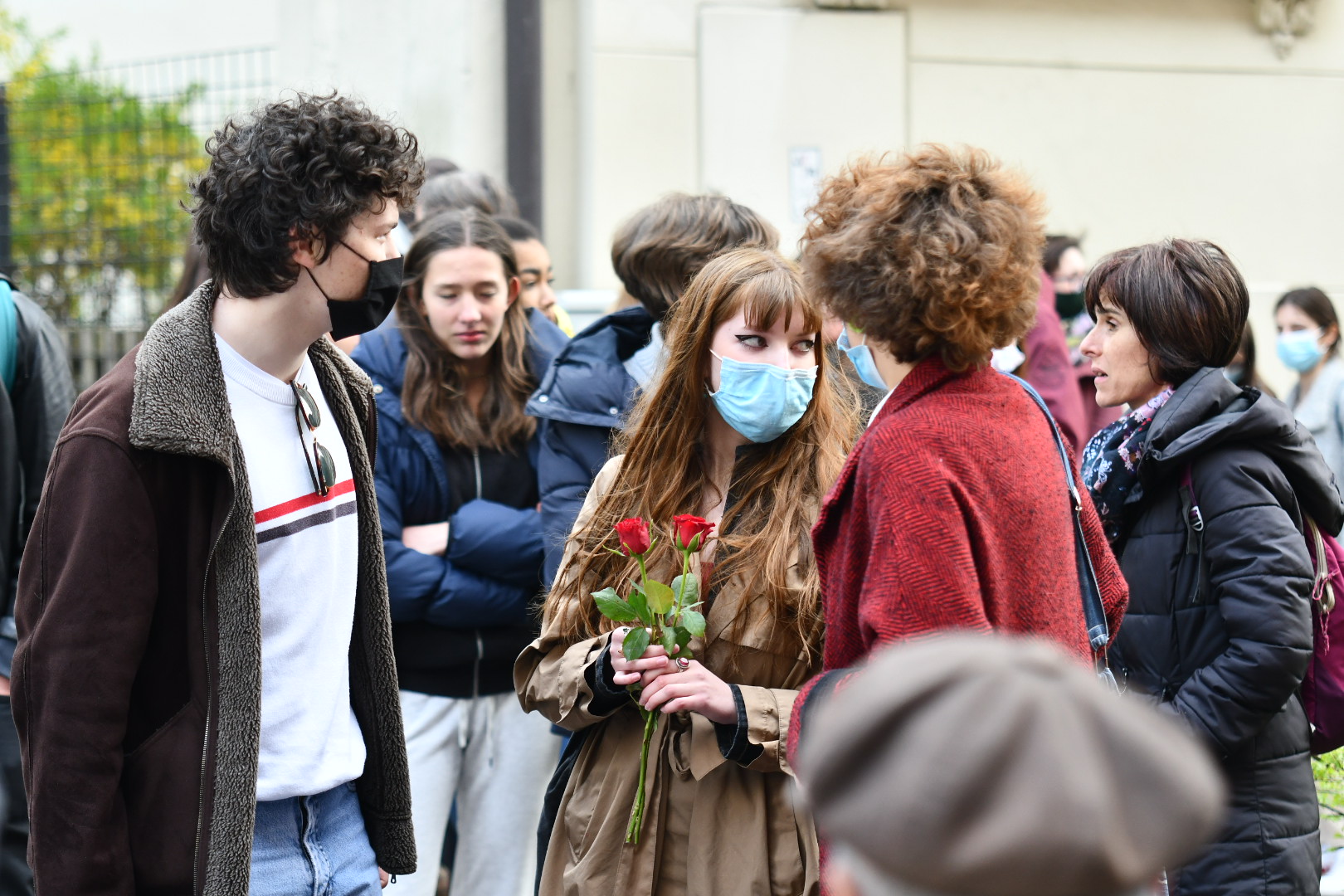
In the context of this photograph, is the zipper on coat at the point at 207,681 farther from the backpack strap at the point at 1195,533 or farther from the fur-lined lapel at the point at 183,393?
the backpack strap at the point at 1195,533

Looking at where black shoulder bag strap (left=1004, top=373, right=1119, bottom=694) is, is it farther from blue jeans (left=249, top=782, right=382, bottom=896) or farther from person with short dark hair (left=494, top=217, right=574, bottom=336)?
person with short dark hair (left=494, top=217, right=574, bottom=336)

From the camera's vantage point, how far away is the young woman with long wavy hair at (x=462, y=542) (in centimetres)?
360

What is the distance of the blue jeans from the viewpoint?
7.52 feet

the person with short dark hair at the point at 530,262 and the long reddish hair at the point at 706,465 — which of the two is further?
the person with short dark hair at the point at 530,262

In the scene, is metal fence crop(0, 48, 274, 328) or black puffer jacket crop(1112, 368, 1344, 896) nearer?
black puffer jacket crop(1112, 368, 1344, 896)

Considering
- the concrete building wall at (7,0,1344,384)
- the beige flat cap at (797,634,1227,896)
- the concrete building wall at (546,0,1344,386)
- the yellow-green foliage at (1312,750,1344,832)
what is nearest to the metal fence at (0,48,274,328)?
the concrete building wall at (7,0,1344,384)

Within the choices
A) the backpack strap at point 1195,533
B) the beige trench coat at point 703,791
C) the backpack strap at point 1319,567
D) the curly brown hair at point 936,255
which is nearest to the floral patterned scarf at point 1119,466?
the backpack strap at point 1195,533

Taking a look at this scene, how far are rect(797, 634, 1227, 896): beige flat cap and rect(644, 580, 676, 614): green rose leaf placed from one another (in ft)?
4.61

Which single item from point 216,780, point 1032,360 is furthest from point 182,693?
point 1032,360

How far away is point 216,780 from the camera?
6.98ft

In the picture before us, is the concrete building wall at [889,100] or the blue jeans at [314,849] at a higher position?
the concrete building wall at [889,100]

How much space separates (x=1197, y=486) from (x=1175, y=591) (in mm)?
235

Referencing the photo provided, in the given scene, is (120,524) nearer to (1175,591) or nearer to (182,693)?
(182,693)

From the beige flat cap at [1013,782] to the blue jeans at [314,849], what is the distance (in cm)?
159
